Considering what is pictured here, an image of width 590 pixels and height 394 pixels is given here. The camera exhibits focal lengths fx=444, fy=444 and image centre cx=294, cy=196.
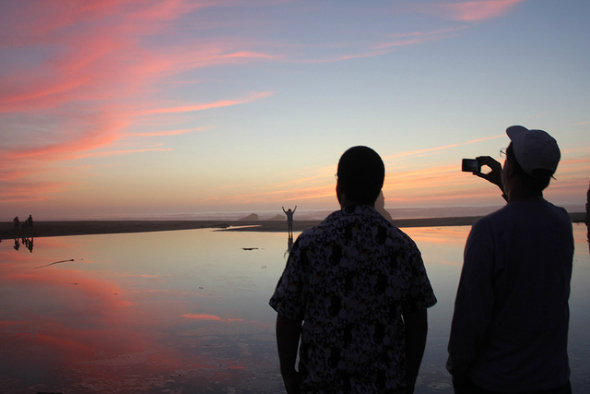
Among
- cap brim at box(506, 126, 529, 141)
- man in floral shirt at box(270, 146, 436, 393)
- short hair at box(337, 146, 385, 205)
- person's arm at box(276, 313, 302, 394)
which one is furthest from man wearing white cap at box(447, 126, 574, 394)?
person's arm at box(276, 313, 302, 394)

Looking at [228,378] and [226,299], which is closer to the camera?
[228,378]

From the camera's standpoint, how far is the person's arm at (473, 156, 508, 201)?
2.74 meters

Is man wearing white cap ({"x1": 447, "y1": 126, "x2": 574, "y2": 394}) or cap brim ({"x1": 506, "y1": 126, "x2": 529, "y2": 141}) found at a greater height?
cap brim ({"x1": 506, "y1": 126, "x2": 529, "y2": 141})

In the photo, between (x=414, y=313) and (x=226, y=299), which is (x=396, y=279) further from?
(x=226, y=299)

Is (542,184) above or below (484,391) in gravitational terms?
above

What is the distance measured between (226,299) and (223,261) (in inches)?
248

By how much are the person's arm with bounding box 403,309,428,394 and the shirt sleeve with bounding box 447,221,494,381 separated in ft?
0.55

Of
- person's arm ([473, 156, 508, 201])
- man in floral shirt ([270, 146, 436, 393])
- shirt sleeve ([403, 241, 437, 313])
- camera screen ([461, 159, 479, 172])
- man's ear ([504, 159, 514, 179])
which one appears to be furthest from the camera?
camera screen ([461, 159, 479, 172])

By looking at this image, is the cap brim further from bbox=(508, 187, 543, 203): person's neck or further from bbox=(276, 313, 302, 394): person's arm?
bbox=(276, 313, 302, 394): person's arm

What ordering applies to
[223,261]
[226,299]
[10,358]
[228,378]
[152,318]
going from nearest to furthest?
[228,378] < [10,358] < [152,318] < [226,299] < [223,261]

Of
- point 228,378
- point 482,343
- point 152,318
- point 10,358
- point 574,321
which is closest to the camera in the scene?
point 482,343

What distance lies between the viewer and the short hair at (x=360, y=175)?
2.15m

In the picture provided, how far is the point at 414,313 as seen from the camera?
2182 mm

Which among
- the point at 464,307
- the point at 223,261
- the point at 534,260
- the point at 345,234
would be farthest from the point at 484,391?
the point at 223,261
